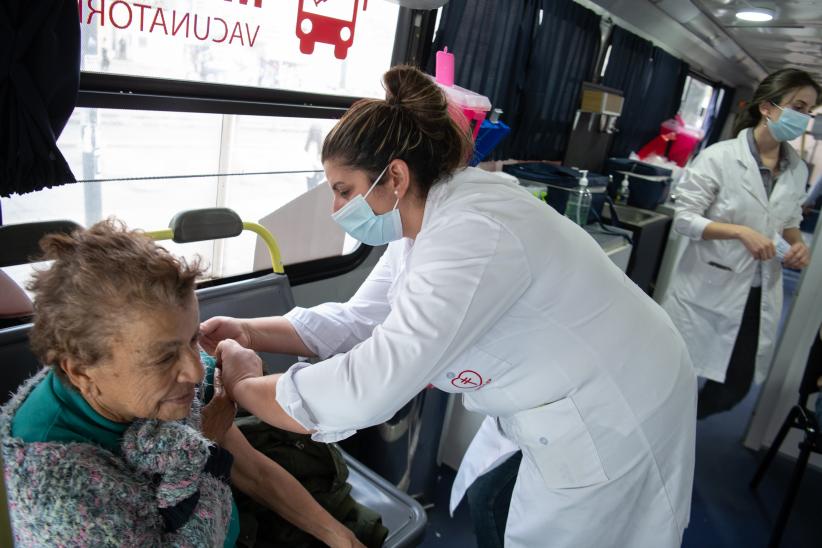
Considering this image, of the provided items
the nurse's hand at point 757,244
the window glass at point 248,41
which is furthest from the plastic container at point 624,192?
the window glass at point 248,41

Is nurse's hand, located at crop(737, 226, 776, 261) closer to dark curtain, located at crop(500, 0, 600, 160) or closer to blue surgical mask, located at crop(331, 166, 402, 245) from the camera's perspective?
dark curtain, located at crop(500, 0, 600, 160)

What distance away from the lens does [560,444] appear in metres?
1.27

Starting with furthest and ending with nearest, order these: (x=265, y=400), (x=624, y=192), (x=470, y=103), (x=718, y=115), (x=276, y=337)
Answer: (x=718, y=115)
(x=624, y=192)
(x=470, y=103)
(x=276, y=337)
(x=265, y=400)

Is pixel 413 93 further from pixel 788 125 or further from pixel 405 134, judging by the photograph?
pixel 788 125

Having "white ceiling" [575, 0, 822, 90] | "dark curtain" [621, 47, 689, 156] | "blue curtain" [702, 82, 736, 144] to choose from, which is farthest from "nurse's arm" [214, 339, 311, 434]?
"blue curtain" [702, 82, 736, 144]

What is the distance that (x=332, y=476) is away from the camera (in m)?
1.38

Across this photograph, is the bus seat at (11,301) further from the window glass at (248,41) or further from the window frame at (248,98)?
the window glass at (248,41)

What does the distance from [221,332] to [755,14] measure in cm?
376

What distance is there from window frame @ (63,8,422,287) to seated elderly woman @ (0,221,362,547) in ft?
2.85

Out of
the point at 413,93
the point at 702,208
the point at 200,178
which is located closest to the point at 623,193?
the point at 702,208

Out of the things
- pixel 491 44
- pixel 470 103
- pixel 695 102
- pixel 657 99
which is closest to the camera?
pixel 470 103

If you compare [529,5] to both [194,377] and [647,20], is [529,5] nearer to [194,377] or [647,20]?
[647,20]

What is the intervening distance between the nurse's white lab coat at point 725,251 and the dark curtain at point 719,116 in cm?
550

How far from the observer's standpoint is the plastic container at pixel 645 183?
4.60m
